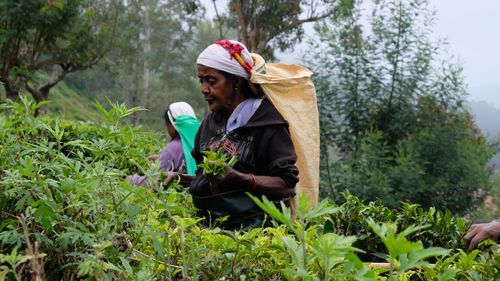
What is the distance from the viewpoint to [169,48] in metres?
43.7

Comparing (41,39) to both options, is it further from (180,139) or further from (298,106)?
(298,106)

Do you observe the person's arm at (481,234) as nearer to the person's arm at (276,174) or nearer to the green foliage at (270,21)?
the person's arm at (276,174)

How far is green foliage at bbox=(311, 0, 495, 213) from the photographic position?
331 inches

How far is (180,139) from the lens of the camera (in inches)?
186

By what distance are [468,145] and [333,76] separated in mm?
2397

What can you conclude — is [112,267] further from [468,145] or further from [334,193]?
[468,145]

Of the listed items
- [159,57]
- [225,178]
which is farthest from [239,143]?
[159,57]

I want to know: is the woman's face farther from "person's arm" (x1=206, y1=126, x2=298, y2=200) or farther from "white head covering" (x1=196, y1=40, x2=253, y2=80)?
"person's arm" (x1=206, y1=126, x2=298, y2=200)

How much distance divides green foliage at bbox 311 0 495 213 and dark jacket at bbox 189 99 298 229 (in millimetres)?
5520

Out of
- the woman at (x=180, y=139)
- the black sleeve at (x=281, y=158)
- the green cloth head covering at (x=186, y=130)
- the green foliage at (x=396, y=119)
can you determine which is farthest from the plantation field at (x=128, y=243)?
the green foliage at (x=396, y=119)

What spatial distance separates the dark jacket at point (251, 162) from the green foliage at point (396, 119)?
18.1 feet

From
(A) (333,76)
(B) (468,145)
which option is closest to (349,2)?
(A) (333,76)

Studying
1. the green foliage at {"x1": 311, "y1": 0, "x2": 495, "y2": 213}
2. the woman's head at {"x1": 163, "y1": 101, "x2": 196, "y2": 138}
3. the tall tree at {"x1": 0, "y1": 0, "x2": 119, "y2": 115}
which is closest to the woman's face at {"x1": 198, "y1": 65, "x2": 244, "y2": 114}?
the woman's head at {"x1": 163, "y1": 101, "x2": 196, "y2": 138}

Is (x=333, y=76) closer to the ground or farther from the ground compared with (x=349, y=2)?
closer to the ground
